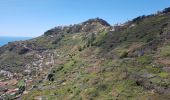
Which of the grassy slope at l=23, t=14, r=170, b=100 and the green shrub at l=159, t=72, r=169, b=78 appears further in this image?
the green shrub at l=159, t=72, r=169, b=78

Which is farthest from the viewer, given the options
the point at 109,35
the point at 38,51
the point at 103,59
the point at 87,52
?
the point at 38,51

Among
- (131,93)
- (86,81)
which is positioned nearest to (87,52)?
(86,81)

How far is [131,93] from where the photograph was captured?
59062 mm

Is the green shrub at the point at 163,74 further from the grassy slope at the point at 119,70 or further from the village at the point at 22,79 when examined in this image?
the village at the point at 22,79

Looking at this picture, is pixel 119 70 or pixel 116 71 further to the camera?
pixel 116 71

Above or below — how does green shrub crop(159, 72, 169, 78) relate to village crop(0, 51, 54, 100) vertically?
above

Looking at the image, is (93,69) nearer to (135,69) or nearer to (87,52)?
(135,69)

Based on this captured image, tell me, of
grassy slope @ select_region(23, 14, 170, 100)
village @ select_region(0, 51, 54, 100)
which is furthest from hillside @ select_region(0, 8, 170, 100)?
village @ select_region(0, 51, 54, 100)

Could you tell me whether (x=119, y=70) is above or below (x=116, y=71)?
above

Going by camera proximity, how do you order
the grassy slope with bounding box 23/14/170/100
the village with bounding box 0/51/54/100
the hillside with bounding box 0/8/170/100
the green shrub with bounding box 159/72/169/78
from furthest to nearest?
the village with bounding box 0/51/54/100 → the green shrub with bounding box 159/72/169/78 → the hillside with bounding box 0/8/170/100 → the grassy slope with bounding box 23/14/170/100

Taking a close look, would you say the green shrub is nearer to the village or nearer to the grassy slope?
the grassy slope

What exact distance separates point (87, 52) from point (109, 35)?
16160 millimetres

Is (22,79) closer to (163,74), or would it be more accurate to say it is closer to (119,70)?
(119,70)

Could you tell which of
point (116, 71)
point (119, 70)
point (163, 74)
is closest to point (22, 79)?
point (116, 71)
